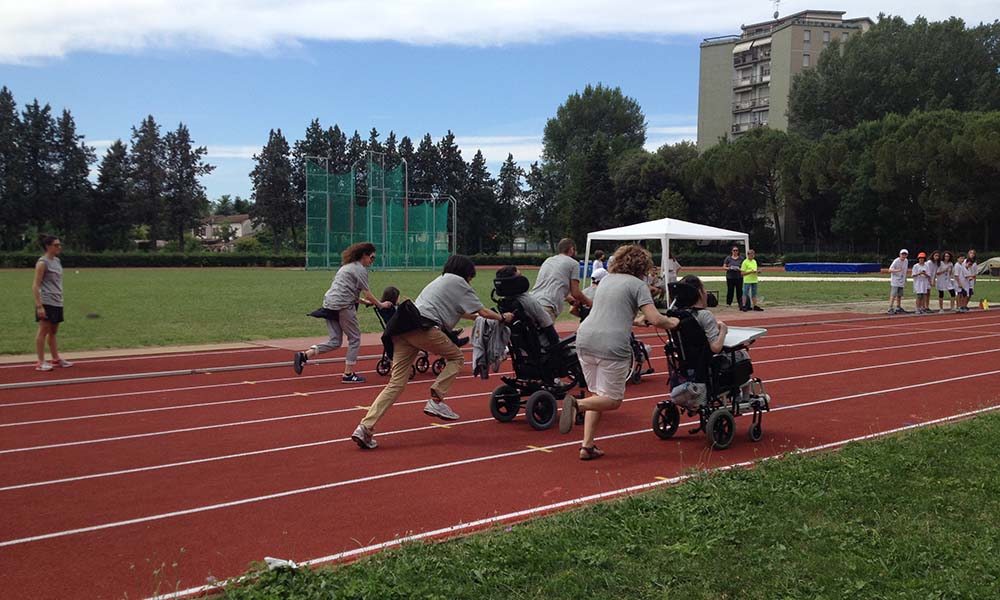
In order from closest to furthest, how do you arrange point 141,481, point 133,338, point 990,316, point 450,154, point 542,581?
point 542,581, point 141,481, point 133,338, point 990,316, point 450,154

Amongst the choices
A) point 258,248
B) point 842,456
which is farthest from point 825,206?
point 842,456

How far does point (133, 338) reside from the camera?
17.0 meters

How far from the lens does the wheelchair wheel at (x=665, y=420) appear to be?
8.28 m

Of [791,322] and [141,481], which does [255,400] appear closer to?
[141,481]

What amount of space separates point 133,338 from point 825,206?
63869mm

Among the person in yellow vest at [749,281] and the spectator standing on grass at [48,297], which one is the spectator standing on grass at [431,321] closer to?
the spectator standing on grass at [48,297]

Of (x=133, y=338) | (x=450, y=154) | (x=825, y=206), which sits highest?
(x=450, y=154)

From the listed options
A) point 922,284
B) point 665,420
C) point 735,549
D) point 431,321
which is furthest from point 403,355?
point 922,284

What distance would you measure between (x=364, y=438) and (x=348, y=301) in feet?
14.1

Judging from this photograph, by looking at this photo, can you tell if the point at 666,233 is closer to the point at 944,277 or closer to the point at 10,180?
the point at 944,277

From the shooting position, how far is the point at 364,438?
26.1 feet

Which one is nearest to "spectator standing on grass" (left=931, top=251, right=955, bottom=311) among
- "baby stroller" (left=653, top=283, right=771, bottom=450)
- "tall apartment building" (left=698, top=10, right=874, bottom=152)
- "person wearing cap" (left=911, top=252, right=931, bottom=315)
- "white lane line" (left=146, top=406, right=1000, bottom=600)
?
"person wearing cap" (left=911, top=252, right=931, bottom=315)

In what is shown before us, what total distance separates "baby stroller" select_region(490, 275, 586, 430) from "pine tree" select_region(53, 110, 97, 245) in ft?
264

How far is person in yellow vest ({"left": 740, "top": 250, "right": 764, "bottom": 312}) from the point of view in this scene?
24.4 metres
